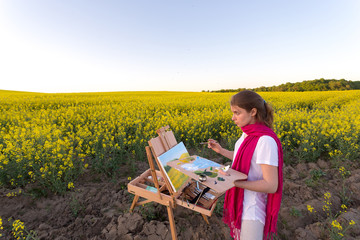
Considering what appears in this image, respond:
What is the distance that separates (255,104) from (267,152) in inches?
16.3

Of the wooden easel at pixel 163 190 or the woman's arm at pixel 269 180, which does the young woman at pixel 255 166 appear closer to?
the woman's arm at pixel 269 180

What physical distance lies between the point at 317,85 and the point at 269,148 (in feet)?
214

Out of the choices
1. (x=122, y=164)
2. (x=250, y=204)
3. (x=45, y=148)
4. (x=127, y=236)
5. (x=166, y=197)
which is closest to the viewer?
(x=250, y=204)

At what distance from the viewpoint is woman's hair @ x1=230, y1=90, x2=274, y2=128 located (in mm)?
1470

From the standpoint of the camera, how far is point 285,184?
11.2ft

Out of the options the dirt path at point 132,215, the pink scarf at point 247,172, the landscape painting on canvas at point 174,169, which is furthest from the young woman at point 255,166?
the dirt path at point 132,215

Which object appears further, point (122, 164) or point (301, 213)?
point (122, 164)

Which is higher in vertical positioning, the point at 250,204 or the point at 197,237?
the point at 250,204

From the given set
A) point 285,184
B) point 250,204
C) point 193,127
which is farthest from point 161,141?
point 193,127

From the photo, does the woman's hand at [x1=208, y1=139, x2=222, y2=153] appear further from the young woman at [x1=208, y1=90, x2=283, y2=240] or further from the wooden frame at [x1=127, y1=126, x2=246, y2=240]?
the wooden frame at [x1=127, y1=126, x2=246, y2=240]

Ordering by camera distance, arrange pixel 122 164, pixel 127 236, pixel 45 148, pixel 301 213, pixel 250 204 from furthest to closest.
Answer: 1. pixel 122 164
2. pixel 45 148
3. pixel 301 213
4. pixel 127 236
5. pixel 250 204

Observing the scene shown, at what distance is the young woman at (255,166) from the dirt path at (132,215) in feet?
3.57

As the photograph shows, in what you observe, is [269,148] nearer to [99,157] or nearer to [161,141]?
[161,141]

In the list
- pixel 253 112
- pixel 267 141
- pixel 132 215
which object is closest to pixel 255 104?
pixel 253 112
